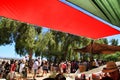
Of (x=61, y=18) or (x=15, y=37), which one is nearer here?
(x=61, y=18)

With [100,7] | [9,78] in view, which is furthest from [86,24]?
[9,78]

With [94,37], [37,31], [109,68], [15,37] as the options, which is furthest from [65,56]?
[109,68]

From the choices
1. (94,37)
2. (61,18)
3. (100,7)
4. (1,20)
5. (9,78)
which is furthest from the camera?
(1,20)

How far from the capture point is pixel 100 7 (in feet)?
16.4

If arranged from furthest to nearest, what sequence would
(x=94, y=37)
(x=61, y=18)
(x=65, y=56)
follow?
(x=65, y=56), (x=94, y=37), (x=61, y=18)

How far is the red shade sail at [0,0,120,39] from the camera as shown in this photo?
5720mm

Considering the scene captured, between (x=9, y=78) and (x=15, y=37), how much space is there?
49.2ft

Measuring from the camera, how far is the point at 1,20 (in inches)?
1222

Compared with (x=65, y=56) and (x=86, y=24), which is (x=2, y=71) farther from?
(x=65, y=56)

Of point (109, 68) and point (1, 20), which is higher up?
point (1, 20)

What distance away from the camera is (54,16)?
6535mm

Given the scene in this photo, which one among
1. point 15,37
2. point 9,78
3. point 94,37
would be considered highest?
point 15,37

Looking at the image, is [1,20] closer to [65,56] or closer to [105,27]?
[65,56]

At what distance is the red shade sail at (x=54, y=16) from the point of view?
18.8 ft
